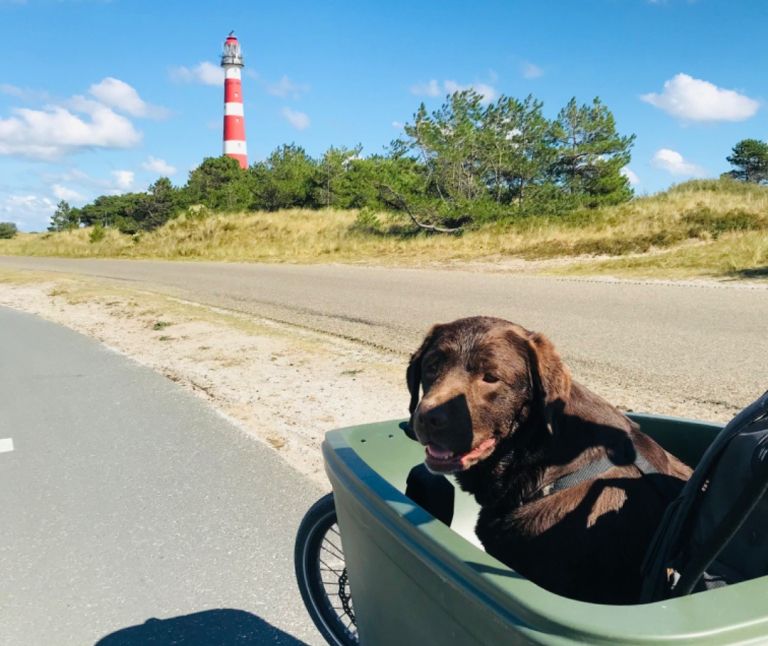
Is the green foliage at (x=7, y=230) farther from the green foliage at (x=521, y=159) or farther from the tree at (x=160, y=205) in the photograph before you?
the green foliage at (x=521, y=159)

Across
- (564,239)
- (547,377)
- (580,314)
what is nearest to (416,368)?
(547,377)

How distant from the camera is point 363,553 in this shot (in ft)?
6.29

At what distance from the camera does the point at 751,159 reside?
4878 centimetres

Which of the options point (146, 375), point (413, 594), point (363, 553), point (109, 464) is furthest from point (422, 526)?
point (146, 375)

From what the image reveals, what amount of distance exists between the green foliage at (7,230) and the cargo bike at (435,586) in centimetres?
7434

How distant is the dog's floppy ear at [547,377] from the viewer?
210 centimetres

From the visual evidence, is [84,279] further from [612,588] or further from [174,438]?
[612,588]

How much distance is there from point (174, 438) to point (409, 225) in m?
25.3

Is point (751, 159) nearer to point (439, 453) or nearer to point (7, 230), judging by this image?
point (439, 453)

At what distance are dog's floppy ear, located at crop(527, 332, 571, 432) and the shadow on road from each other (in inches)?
58.5

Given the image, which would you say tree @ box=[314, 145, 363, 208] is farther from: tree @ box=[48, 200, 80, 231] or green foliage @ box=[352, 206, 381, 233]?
tree @ box=[48, 200, 80, 231]

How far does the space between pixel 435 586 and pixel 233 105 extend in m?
67.2

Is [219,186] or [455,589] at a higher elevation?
[219,186]

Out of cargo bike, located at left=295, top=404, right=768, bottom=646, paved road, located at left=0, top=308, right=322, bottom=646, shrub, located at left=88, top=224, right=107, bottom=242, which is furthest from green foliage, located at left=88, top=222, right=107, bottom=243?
cargo bike, located at left=295, top=404, right=768, bottom=646
